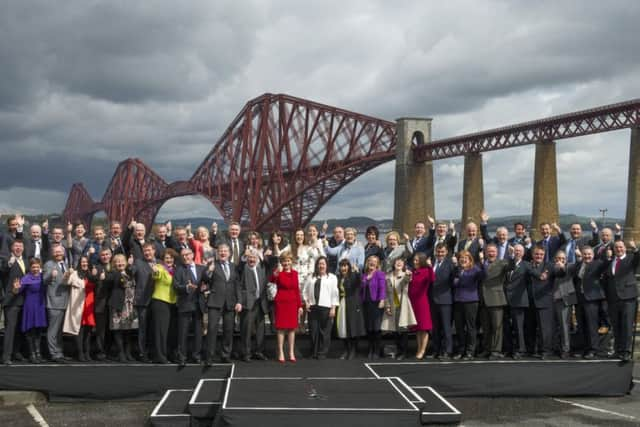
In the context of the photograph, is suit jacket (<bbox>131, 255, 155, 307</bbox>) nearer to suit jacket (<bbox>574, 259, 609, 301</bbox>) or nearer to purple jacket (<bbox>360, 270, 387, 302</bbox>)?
purple jacket (<bbox>360, 270, 387, 302</bbox>)

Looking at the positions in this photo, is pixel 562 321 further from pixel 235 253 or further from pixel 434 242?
pixel 235 253

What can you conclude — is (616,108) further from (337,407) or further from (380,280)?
(337,407)

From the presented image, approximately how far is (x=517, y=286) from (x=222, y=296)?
3.83m

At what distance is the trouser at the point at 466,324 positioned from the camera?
8.48 meters

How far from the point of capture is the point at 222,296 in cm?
815

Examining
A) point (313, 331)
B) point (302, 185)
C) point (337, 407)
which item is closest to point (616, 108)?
point (313, 331)

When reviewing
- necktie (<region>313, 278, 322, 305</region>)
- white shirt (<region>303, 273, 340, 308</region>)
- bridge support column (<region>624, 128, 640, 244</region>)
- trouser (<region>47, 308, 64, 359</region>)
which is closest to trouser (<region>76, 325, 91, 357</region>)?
trouser (<region>47, 308, 64, 359</region>)

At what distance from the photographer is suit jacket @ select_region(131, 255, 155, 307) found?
8.09 m

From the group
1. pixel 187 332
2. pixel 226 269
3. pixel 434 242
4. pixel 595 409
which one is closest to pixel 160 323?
pixel 187 332

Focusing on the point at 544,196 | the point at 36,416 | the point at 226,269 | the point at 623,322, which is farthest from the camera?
the point at 544,196

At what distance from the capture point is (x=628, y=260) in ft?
27.6

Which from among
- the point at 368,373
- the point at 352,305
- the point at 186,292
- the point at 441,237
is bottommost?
the point at 368,373

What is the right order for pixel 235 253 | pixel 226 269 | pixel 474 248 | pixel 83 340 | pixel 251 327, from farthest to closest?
pixel 235 253 → pixel 474 248 → pixel 251 327 → pixel 83 340 → pixel 226 269

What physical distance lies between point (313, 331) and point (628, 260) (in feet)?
13.9
